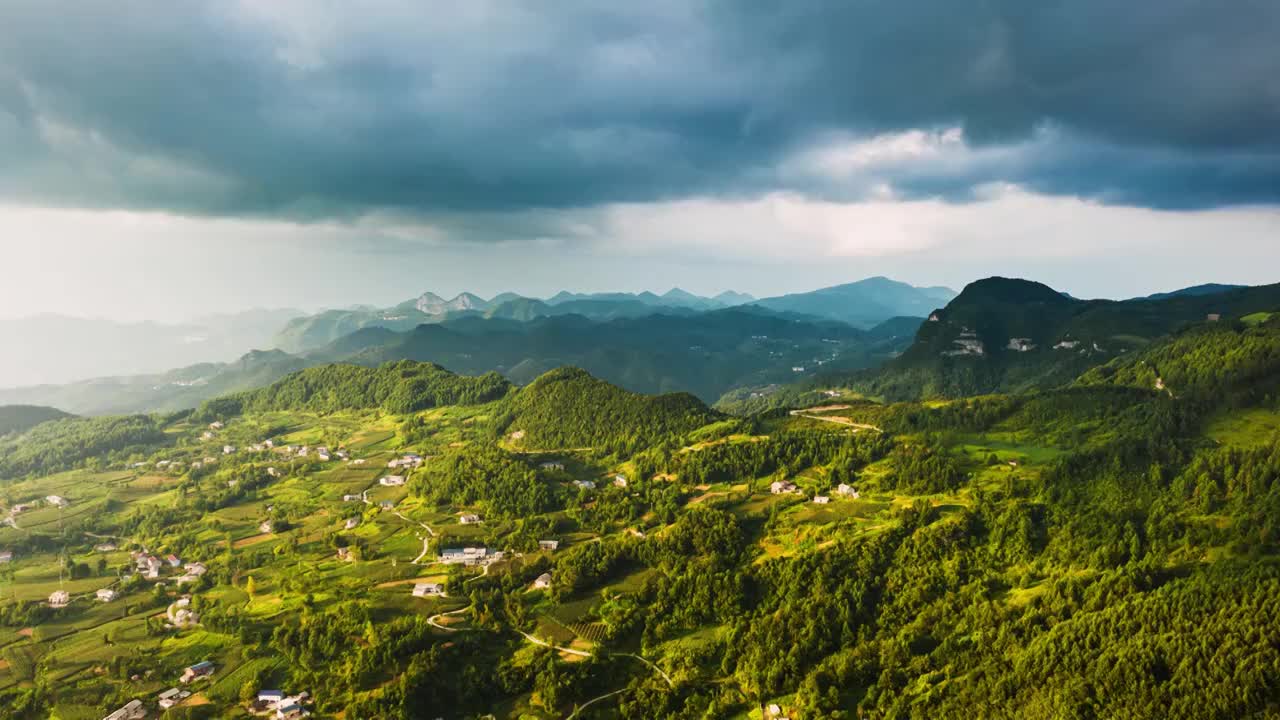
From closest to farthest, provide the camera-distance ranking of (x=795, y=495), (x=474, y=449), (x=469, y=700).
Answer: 1. (x=469, y=700)
2. (x=795, y=495)
3. (x=474, y=449)

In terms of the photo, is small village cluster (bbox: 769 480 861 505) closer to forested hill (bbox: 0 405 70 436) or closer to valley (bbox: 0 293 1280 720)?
valley (bbox: 0 293 1280 720)

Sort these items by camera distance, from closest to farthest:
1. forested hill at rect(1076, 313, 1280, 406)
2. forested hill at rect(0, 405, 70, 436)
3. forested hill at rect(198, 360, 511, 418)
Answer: forested hill at rect(1076, 313, 1280, 406) < forested hill at rect(198, 360, 511, 418) < forested hill at rect(0, 405, 70, 436)

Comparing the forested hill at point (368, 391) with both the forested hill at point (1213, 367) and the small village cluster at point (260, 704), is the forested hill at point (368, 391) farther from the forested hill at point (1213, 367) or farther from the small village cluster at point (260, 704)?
the forested hill at point (1213, 367)

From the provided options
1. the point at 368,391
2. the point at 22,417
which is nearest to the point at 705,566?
the point at 368,391

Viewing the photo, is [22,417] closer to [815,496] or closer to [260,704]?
[260,704]

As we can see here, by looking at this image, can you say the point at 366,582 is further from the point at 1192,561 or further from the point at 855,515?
the point at 1192,561

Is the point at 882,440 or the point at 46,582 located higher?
the point at 882,440

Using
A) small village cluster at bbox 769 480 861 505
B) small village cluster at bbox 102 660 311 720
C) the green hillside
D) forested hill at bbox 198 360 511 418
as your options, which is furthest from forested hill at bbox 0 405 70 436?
small village cluster at bbox 769 480 861 505

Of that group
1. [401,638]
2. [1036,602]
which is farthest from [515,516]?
[1036,602]
